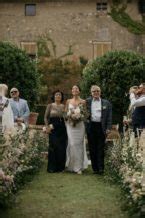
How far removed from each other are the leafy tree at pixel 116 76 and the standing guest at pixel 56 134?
22.3ft

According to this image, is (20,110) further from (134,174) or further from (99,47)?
(99,47)

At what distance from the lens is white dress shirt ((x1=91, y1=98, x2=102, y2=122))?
11.9 metres

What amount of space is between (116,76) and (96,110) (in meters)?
7.52

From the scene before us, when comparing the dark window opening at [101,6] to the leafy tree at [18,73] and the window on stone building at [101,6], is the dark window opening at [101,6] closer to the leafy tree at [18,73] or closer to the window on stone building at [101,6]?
the window on stone building at [101,6]

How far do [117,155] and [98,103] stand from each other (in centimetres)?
135

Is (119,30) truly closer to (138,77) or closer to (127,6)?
(127,6)

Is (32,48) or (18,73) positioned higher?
(32,48)

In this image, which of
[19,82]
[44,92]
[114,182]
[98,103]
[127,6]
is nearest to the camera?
[114,182]

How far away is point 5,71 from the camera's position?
1894 centimetres

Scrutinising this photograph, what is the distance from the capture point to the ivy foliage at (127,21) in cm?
3134

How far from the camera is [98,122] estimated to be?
11930 millimetres

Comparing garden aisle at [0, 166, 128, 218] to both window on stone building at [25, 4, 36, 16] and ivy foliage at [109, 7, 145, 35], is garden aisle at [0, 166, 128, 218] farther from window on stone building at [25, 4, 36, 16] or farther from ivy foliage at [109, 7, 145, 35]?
window on stone building at [25, 4, 36, 16]

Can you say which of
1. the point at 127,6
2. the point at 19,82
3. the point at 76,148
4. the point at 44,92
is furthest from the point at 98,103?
the point at 127,6

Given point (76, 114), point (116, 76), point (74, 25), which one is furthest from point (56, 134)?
point (74, 25)
